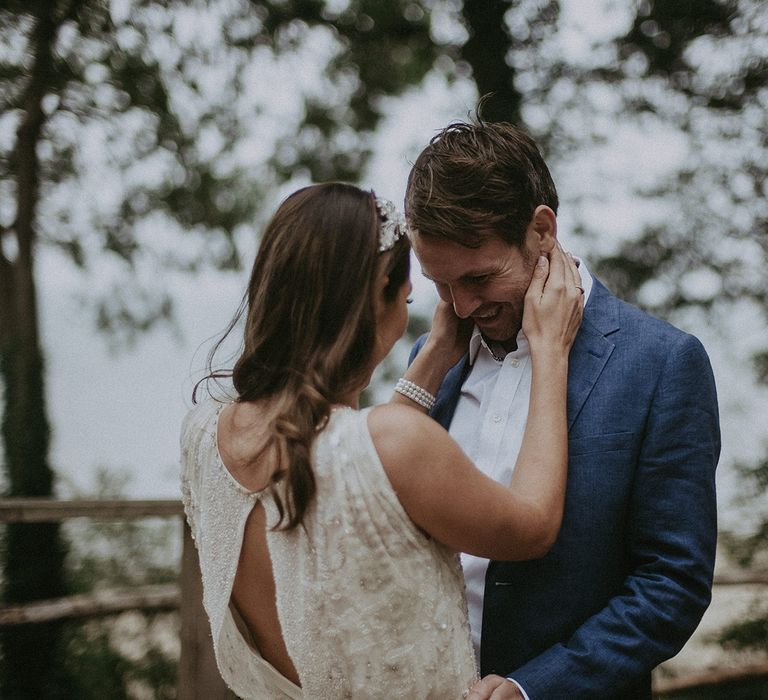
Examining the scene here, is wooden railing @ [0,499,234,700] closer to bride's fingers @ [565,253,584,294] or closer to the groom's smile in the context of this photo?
the groom's smile

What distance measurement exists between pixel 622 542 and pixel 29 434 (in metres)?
3.95

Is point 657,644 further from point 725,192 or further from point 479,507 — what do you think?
point 725,192

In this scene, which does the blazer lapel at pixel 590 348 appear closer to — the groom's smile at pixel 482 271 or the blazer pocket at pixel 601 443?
the blazer pocket at pixel 601 443

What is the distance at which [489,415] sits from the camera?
2.09 meters

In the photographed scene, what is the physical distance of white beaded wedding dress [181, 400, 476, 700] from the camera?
1.46 m

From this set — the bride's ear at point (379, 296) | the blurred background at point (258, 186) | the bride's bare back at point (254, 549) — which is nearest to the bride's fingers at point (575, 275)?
the bride's ear at point (379, 296)

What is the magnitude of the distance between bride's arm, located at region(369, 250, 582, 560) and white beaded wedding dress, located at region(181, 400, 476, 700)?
36mm

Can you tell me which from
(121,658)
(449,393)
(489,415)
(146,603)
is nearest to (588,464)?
(489,415)

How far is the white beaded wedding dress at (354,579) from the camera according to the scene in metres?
1.46

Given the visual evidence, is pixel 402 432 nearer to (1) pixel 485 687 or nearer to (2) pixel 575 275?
(1) pixel 485 687

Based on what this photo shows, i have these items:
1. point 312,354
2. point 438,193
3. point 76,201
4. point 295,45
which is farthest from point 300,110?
point 312,354

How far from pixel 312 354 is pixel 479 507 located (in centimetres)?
41

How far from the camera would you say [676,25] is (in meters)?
4.87

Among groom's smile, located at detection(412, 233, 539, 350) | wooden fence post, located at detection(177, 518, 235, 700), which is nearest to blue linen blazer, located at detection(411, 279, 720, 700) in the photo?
groom's smile, located at detection(412, 233, 539, 350)
